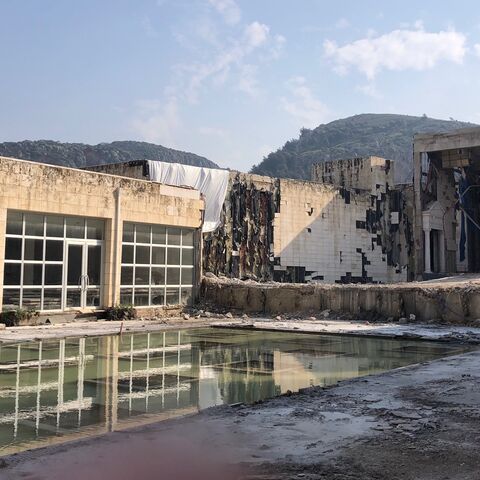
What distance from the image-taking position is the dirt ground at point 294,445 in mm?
4254

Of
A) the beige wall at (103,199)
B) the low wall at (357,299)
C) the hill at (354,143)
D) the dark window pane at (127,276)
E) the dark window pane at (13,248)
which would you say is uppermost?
the hill at (354,143)

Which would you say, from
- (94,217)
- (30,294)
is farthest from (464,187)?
(30,294)

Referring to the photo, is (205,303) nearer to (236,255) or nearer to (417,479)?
(236,255)

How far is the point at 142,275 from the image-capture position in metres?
20.5

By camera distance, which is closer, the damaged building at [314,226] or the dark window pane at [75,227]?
the dark window pane at [75,227]

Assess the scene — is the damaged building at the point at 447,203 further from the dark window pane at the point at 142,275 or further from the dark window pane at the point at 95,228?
the dark window pane at the point at 95,228

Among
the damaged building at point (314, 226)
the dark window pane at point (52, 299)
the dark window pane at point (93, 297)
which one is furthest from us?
the damaged building at point (314, 226)

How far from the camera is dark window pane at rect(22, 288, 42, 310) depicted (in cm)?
1683

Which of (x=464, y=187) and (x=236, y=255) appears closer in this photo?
Answer: (x=236, y=255)

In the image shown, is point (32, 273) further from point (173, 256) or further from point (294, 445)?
point (294, 445)

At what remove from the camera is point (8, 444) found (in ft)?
17.3

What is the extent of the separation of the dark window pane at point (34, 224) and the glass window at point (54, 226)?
0.25 m

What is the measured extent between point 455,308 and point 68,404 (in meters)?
13.4

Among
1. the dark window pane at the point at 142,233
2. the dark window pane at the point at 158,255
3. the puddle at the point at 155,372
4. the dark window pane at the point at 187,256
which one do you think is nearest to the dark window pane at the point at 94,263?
the dark window pane at the point at 142,233
